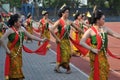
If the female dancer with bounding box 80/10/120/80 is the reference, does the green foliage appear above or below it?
below

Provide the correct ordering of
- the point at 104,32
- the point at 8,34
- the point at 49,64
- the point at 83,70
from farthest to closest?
the point at 49,64 < the point at 83,70 < the point at 8,34 < the point at 104,32

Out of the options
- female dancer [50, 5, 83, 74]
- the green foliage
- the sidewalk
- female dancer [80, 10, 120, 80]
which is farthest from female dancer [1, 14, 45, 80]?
the green foliage

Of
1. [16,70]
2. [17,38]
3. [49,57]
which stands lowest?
[49,57]

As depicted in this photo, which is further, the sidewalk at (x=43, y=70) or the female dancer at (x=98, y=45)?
the sidewalk at (x=43, y=70)

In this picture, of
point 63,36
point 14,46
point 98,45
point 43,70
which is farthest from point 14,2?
point 98,45

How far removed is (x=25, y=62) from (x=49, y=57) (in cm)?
167

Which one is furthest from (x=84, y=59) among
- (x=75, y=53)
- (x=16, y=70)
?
(x=16, y=70)

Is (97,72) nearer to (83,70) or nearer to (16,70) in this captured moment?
(16,70)

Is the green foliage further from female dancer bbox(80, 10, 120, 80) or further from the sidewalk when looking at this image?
female dancer bbox(80, 10, 120, 80)

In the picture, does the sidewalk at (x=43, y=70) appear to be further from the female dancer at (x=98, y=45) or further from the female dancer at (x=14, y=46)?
the female dancer at (x=98, y=45)

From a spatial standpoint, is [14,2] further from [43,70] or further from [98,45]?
[98,45]

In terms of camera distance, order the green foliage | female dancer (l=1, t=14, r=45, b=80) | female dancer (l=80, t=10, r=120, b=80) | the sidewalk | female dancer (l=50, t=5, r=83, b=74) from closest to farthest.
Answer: female dancer (l=80, t=10, r=120, b=80)
female dancer (l=1, t=14, r=45, b=80)
the sidewalk
female dancer (l=50, t=5, r=83, b=74)
the green foliage

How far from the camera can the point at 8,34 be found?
28.4 feet

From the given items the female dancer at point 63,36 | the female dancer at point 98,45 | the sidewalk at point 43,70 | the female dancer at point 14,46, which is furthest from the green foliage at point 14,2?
the female dancer at point 98,45
